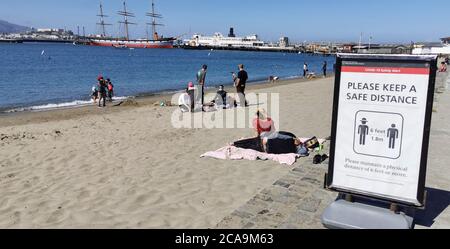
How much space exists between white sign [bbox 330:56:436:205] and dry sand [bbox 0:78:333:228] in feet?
6.26

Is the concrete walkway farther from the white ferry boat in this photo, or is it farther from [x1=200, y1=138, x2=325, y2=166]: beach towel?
the white ferry boat

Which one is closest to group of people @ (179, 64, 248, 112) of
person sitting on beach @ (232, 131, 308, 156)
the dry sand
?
the dry sand

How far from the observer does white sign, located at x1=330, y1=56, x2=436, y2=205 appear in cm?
438

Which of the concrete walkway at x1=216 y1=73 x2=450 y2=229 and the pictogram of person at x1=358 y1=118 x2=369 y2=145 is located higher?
the pictogram of person at x1=358 y1=118 x2=369 y2=145

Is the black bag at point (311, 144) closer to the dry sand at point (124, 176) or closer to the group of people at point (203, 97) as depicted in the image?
the dry sand at point (124, 176)

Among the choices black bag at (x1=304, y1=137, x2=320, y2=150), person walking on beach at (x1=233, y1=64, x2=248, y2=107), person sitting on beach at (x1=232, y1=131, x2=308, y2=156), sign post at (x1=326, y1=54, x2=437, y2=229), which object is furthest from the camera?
person walking on beach at (x1=233, y1=64, x2=248, y2=107)

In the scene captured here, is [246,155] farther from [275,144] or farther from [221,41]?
[221,41]

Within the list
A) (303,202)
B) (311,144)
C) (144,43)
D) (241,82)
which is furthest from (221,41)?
(303,202)

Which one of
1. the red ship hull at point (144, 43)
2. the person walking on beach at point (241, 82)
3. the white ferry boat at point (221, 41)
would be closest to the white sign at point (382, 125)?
the person walking on beach at point (241, 82)

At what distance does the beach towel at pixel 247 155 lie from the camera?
8188 mm

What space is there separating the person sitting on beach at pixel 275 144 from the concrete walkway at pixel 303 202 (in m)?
0.75

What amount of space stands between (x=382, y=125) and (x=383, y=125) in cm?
1

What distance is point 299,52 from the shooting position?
193875 mm

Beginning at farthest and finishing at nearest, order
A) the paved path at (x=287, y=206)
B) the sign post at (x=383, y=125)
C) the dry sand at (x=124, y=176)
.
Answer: the dry sand at (x=124, y=176), the paved path at (x=287, y=206), the sign post at (x=383, y=125)
